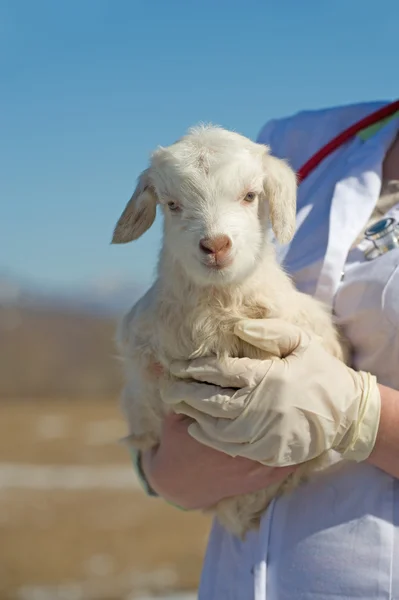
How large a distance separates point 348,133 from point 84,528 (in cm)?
535

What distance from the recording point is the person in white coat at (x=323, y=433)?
1767 mm

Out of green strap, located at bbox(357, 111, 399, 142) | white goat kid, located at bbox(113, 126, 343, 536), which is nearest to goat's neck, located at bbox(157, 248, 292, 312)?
white goat kid, located at bbox(113, 126, 343, 536)

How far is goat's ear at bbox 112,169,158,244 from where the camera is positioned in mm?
1910

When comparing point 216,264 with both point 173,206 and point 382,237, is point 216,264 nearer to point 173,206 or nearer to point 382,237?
point 173,206

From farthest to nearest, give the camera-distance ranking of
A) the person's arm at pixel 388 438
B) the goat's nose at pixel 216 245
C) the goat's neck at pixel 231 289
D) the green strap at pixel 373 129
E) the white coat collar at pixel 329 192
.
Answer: the green strap at pixel 373 129, the white coat collar at pixel 329 192, the goat's neck at pixel 231 289, the person's arm at pixel 388 438, the goat's nose at pixel 216 245

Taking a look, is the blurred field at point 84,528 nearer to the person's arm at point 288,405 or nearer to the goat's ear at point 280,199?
the person's arm at point 288,405

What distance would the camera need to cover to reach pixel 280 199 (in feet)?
6.07

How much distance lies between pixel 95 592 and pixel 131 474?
324 cm

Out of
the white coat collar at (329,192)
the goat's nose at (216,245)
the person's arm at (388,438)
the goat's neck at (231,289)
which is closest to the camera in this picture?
the goat's nose at (216,245)

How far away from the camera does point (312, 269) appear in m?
2.02

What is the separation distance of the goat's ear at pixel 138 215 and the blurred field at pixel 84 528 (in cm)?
387

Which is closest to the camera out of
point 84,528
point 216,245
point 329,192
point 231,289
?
point 216,245

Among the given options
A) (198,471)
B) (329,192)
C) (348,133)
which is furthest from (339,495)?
(348,133)

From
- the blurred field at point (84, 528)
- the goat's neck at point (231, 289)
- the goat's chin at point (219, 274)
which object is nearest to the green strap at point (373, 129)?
the goat's neck at point (231, 289)
